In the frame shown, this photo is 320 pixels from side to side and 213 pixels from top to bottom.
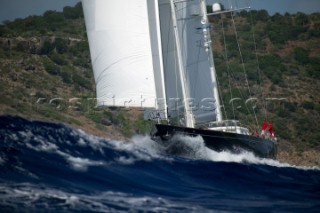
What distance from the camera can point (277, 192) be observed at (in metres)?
19.0

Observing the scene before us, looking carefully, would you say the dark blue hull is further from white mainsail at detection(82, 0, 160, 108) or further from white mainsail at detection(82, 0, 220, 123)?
white mainsail at detection(82, 0, 160, 108)

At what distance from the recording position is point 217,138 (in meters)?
25.7

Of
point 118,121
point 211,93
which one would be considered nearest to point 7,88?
point 118,121

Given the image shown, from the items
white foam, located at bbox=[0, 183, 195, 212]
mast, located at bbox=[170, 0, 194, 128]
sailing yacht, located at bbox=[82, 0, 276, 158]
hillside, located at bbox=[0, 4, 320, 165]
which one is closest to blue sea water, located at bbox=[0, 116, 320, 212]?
white foam, located at bbox=[0, 183, 195, 212]

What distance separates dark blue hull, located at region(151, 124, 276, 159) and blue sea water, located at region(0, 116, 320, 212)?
485 millimetres

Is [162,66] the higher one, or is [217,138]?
[162,66]

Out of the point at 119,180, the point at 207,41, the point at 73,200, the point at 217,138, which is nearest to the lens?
the point at 73,200

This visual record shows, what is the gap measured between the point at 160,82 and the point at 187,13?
15.0ft

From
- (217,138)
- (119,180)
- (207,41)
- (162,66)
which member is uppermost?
(207,41)

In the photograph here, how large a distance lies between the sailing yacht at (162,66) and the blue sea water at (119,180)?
1778mm

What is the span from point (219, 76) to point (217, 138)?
4192 centimetres

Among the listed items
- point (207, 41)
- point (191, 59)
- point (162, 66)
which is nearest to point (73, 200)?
point (162, 66)

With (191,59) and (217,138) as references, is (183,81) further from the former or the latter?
(191,59)

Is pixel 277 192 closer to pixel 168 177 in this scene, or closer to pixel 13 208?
pixel 168 177
